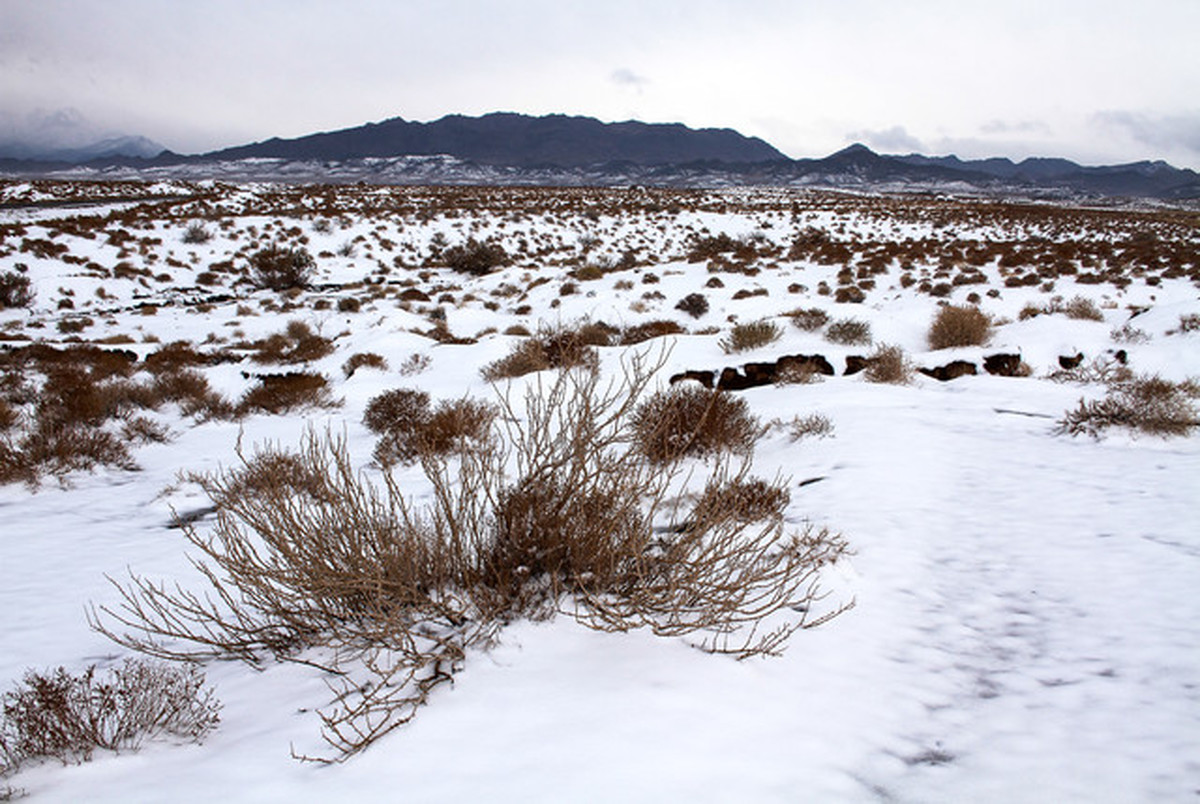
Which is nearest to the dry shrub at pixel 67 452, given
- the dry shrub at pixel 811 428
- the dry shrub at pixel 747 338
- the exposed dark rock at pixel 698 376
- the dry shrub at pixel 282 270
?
the exposed dark rock at pixel 698 376

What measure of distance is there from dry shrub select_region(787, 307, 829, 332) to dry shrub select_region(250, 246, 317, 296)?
49.5 feet

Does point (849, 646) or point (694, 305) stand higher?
point (694, 305)

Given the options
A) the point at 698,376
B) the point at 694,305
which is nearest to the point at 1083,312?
the point at 694,305

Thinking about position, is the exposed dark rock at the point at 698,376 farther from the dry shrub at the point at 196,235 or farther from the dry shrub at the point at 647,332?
the dry shrub at the point at 196,235

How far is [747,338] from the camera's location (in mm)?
8633

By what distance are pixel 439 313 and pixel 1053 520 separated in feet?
40.3

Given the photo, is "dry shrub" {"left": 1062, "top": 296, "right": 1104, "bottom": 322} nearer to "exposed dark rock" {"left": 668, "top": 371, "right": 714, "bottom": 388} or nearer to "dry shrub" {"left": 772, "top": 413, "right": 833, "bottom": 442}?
"exposed dark rock" {"left": 668, "top": 371, "right": 714, "bottom": 388}

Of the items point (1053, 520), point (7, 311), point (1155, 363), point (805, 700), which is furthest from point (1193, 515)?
point (7, 311)

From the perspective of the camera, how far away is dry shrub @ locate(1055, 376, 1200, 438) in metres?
4.55

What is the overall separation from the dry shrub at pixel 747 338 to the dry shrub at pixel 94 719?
7.62 meters

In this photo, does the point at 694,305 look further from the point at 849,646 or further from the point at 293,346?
the point at 849,646

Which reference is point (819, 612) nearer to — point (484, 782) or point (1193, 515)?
point (484, 782)

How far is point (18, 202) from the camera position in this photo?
27.0 metres

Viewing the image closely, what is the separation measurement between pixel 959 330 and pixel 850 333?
5.56 feet
